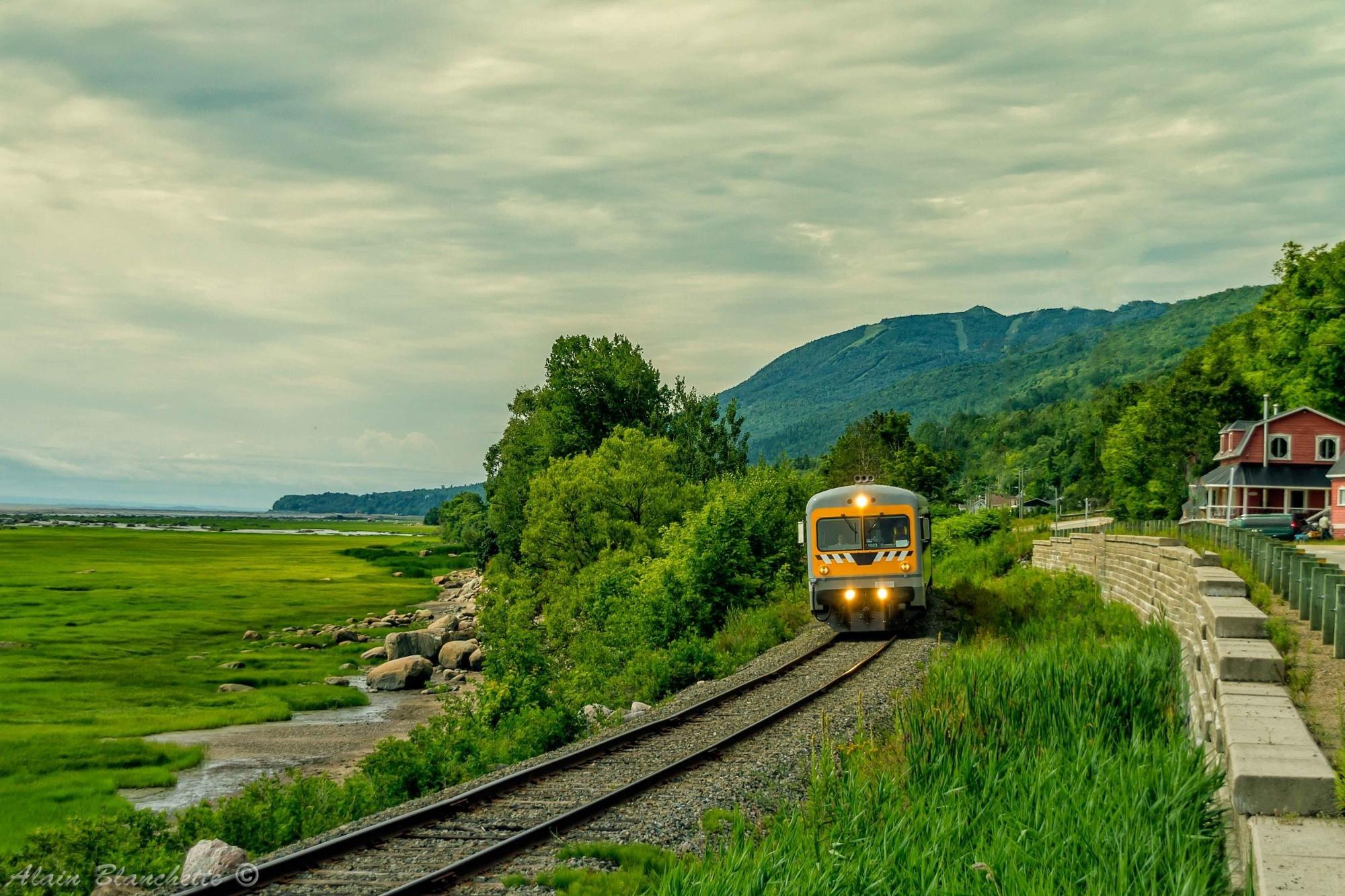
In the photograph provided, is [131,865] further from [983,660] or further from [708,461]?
[708,461]

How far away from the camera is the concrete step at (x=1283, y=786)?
6.18m

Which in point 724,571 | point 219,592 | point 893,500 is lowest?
point 219,592

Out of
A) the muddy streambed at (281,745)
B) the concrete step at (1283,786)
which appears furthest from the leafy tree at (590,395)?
the concrete step at (1283,786)

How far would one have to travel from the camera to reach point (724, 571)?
110ft

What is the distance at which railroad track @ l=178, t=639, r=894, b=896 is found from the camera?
8742 mm

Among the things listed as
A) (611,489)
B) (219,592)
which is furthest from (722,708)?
(219,592)

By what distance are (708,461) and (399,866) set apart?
58.8 metres

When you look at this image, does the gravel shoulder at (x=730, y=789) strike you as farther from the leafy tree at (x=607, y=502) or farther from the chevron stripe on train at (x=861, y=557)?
the leafy tree at (x=607, y=502)

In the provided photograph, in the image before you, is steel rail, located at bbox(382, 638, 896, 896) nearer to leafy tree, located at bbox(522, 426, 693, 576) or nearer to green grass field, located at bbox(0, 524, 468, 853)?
green grass field, located at bbox(0, 524, 468, 853)

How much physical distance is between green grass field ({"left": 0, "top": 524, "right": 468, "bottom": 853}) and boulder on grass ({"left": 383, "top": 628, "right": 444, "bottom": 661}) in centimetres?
215

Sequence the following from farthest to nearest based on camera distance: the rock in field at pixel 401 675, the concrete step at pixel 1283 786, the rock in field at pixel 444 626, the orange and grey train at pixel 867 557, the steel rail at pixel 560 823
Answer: the rock in field at pixel 444 626, the rock in field at pixel 401 675, the orange and grey train at pixel 867 557, the steel rail at pixel 560 823, the concrete step at pixel 1283 786

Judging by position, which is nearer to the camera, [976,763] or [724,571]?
[976,763]

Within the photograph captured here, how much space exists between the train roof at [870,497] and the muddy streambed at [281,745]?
1339 centimetres

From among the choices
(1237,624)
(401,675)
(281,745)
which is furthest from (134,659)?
(1237,624)
